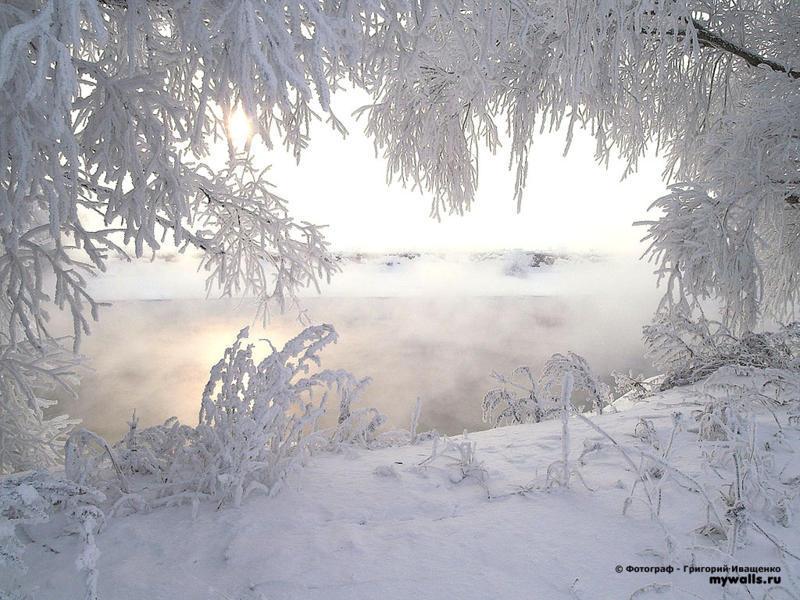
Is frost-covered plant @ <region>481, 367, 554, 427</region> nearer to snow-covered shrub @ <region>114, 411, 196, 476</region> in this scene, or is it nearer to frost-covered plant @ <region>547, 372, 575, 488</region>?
frost-covered plant @ <region>547, 372, 575, 488</region>

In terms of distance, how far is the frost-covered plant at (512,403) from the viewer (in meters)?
4.73

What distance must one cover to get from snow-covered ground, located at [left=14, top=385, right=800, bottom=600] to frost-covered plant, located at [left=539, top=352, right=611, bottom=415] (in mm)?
2921

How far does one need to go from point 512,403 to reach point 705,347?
2.25 m

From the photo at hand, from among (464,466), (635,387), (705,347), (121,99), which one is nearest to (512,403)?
(635,387)

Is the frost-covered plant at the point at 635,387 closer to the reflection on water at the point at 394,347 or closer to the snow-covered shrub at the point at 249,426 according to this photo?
the reflection on water at the point at 394,347

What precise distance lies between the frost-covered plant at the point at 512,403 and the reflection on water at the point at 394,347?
4.16 m

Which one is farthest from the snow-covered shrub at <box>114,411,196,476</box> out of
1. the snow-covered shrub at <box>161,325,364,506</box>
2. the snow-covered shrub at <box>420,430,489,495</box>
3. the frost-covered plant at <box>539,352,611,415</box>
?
the frost-covered plant at <box>539,352,611,415</box>

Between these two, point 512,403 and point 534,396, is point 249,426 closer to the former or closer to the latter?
point 534,396

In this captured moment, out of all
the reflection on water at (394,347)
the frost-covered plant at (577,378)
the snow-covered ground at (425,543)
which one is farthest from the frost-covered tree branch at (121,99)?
the reflection on water at (394,347)

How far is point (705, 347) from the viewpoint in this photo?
15.9ft

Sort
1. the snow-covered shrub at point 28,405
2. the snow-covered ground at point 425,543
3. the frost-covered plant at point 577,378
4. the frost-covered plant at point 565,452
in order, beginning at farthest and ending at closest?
the frost-covered plant at point 577,378 < the snow-covered shrub at point 28,405 < the frost-covered plant at point 565,452 < the snow-covered ground at point 425,543

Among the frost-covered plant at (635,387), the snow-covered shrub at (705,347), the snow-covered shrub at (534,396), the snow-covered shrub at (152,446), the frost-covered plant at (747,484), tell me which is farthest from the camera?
the frost-covered plant at (635,387)

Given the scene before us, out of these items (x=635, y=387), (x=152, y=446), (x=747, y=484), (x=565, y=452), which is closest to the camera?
(x=747, y=484)

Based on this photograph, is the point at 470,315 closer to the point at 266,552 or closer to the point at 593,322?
the point at 593,322
